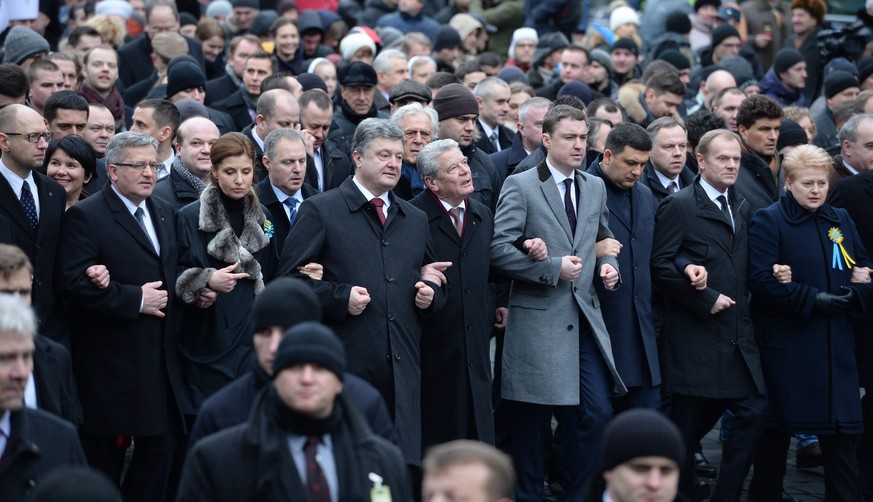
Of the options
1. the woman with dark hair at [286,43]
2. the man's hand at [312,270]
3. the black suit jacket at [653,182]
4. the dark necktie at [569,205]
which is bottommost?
the man's hand at [312,270]

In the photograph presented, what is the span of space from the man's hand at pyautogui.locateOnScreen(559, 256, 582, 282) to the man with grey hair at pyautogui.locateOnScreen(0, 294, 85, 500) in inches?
146

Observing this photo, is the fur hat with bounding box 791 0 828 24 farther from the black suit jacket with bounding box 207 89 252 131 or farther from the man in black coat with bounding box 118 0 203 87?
the black suit jacket with bounding box 207 89 252 131

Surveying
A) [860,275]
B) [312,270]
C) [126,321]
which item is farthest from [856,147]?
[126,321]

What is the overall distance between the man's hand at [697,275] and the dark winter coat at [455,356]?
130 centimetres

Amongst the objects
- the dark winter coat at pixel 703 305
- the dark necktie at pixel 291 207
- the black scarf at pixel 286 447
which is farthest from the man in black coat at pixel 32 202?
the dark winter coat at pixel 703 305

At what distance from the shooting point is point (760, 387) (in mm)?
8711

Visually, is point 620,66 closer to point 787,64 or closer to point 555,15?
point 787,64

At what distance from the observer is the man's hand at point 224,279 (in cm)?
770

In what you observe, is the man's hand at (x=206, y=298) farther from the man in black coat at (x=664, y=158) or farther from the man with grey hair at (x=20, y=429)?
the man in black coat at (x=664, y=158)

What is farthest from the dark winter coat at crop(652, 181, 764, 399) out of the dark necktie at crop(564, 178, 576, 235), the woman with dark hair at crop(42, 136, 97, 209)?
the woman with dark hair at crop(42, 136, 97, 209)

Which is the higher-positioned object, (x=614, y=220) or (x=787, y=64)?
(x=787, y=64)

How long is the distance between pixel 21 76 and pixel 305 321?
4938 mm

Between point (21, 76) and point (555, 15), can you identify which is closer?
point (21, 76)

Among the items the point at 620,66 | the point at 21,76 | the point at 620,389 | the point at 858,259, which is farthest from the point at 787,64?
the point at 21,76
